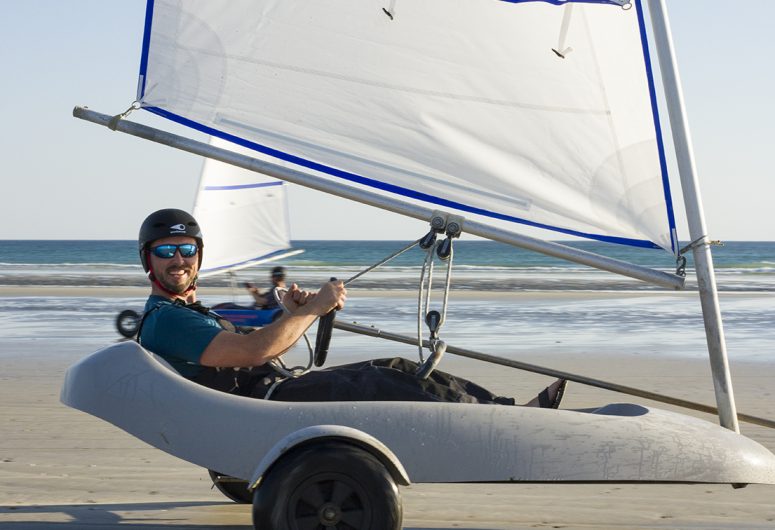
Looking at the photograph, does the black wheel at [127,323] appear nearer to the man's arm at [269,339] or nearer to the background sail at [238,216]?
the man's arm at [269,339]

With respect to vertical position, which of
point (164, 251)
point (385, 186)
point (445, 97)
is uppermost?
point (445, 97)

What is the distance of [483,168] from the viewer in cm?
409

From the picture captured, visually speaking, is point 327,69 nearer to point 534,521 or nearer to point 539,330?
point 534,521

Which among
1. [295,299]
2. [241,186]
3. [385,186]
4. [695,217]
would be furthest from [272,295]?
[695,217]

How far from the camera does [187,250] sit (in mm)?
3980

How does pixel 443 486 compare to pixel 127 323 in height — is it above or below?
below

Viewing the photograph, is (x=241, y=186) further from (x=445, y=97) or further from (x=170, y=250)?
(x=170, y=250)

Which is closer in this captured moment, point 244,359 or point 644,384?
point 244,359

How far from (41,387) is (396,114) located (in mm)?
5333

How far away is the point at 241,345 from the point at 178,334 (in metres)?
0.26

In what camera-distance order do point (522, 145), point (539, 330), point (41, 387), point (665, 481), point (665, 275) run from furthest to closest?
point (539, 330) → point (41, 387) → point (522, 145) → point (665, 275) → point (665, 481)

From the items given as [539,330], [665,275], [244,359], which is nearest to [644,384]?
[539,330]

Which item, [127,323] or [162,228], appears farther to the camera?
→ [127,323]

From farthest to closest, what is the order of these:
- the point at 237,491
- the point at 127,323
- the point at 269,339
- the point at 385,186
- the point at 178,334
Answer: the point at 127,323, the point at 237,491, the point at 385,186, the point at 178,334, the point at 269,339
